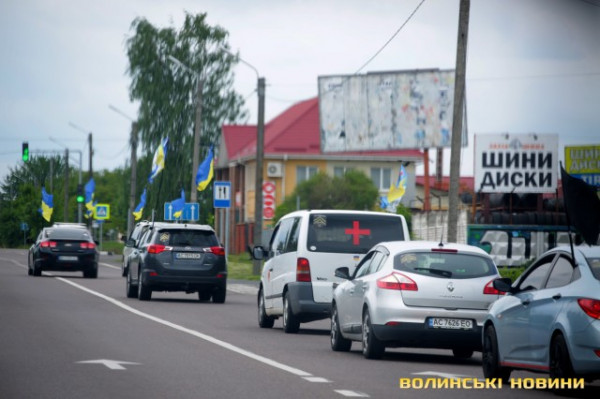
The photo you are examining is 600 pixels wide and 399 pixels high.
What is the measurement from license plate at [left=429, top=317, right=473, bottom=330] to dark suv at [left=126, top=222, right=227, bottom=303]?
14.1 meters

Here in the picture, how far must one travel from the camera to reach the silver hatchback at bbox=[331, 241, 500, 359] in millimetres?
15773

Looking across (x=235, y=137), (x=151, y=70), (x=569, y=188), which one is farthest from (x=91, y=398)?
(x=235, y=137)

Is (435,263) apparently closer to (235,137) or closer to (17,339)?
(17,339)

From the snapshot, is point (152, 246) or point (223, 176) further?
point (223, 176)

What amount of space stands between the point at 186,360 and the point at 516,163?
3676 centimetres

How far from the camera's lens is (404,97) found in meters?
64.8

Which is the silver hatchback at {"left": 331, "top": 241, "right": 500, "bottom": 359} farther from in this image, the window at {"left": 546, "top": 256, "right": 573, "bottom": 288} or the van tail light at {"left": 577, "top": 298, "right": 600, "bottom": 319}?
the van tail light at {"left": 577, "top": 298, "right": 600, "bottom": 319}

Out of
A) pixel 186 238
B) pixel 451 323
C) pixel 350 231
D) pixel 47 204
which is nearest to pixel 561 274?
pixel 451 323

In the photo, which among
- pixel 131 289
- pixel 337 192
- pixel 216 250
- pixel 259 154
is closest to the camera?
pixel 216 250

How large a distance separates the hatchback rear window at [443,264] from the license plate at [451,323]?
1.93 feet

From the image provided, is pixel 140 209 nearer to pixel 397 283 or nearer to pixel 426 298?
pixel 397 283

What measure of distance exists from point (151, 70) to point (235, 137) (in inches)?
651

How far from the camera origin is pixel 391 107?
64.7 meters

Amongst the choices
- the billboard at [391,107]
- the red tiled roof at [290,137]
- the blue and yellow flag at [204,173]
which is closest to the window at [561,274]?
the blue and yellow flag at [204,173]
